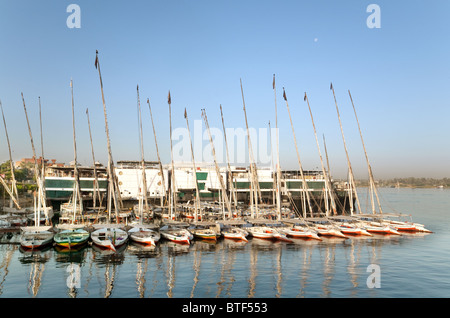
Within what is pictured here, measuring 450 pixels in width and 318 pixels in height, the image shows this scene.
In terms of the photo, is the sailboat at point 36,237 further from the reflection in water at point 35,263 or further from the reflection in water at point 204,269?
the reflection in water at point 204,269

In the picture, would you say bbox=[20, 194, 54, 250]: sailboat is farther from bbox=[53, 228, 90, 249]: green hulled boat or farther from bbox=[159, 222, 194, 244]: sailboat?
bbox=[159, 222, 194, 244]: sailboat

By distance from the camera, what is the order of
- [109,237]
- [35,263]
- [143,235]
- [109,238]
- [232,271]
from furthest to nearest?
[143,235], [109,237], [109,238], [35,263], [232,271]

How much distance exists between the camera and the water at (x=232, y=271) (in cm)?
2925

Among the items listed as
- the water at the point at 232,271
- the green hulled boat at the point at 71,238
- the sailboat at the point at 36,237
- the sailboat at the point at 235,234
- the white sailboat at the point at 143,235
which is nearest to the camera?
the water at the point at 232,271

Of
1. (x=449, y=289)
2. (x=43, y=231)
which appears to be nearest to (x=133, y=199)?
(x=43, y=231)

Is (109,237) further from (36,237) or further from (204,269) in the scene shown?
(204,269)

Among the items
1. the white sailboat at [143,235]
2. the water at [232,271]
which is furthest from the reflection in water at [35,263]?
the white sailboat at [143,235]

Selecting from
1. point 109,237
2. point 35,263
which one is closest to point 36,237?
point 35,263

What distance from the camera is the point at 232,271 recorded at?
36.1 m

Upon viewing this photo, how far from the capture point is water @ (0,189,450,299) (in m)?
29.2

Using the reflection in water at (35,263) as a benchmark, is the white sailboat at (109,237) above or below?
above

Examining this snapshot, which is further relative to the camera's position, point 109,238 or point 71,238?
point 109,238

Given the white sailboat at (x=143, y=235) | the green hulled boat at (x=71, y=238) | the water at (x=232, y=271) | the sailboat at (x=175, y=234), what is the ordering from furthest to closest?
the sailboat at (x=175, y=234) < the white sailboat at (x=143, y=235) < the green hulled boat at (x=71, y=238) < the water at (x=232, y=271)

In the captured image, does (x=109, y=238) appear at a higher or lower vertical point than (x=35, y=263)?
higher
